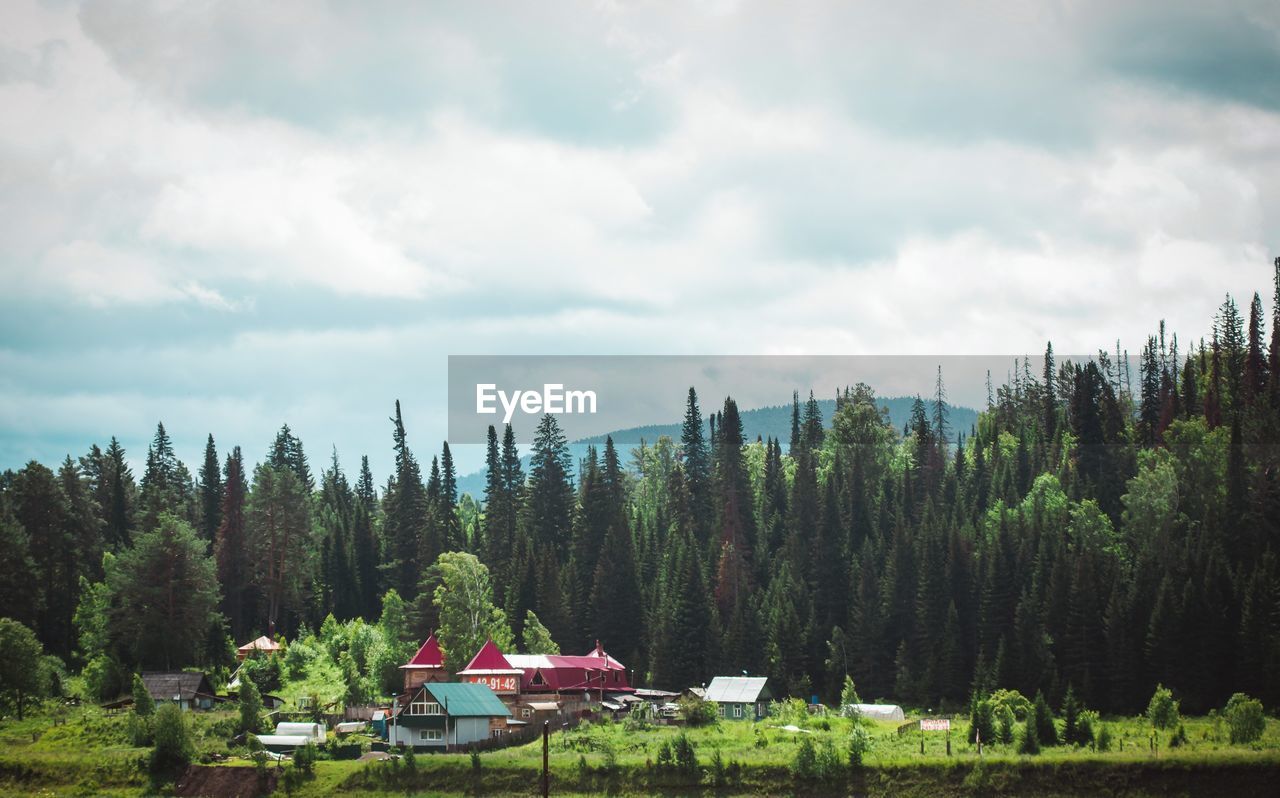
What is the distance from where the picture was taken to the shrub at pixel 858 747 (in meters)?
77.3

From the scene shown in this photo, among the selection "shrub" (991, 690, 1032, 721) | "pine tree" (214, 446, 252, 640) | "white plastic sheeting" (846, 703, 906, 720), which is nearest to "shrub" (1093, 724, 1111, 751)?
"shrub" (991, 690, 1032, 721)

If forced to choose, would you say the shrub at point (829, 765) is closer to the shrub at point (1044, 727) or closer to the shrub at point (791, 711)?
the shrub at point (1044, 727)

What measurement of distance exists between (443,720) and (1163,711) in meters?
45.3

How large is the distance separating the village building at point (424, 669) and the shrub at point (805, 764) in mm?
38462

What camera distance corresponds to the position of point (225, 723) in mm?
93688

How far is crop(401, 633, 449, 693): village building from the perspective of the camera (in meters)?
109

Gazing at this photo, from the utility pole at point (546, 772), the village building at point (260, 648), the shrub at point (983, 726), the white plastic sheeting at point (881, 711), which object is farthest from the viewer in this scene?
the village building at point (260, 648)

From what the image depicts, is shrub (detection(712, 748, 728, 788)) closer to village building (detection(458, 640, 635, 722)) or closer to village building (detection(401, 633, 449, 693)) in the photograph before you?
village building (detection(458, 640, 635, 722))

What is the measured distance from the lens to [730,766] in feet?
258

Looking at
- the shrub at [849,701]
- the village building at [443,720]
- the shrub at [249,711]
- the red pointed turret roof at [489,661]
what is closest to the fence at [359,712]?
the red pointed turret roof at [489,661]

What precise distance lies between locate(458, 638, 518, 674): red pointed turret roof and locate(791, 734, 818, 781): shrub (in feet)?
103

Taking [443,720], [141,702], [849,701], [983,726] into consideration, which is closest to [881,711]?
[849,701]

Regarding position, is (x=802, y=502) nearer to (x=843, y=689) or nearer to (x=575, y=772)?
(x=843, y=689)

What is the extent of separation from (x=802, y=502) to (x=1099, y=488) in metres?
27.2
